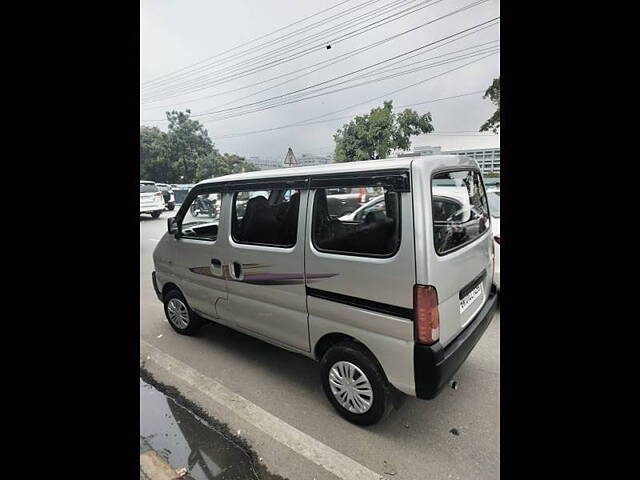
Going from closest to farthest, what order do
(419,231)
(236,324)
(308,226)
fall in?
(419,231) → (308,226) → (236,324)

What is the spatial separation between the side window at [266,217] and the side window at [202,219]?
0.32m

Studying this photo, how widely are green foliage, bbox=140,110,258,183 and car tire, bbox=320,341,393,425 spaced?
16.6 meters

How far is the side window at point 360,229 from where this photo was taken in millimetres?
1964

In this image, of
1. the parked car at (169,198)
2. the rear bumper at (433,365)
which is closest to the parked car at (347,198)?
the rear bumper at (433,365)

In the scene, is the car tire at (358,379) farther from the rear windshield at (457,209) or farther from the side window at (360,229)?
the rear windshield at (457,209)

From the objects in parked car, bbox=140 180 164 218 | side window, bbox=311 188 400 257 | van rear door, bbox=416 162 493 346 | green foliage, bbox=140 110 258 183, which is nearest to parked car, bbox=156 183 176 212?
green foliage, bbox=140 110 258 183

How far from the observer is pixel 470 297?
2.29 meters

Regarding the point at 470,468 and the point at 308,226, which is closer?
the point at 470,468

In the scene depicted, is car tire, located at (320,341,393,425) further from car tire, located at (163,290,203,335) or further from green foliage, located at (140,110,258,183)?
green foliage, located at (140,110,258,183)
